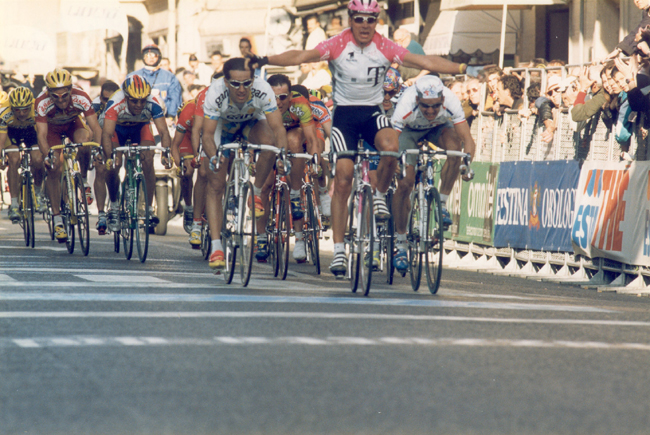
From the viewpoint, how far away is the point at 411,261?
33.4ft

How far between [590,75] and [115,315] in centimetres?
756

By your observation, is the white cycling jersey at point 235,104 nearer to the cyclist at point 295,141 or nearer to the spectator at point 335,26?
the cyclist at point 295,141

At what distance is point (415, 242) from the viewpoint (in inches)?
396

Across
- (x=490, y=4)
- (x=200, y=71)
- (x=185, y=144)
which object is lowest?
(x=185, y=144)

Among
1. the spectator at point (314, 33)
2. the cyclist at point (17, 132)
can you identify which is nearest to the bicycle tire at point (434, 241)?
the cyclist at point (17, 132)

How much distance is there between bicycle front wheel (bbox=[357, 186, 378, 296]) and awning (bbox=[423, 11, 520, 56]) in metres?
16.6

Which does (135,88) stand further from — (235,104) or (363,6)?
(363,6)

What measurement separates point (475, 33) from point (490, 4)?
110 inches

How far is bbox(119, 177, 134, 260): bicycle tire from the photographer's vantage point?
12.7m

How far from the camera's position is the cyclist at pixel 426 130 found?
33.4ft

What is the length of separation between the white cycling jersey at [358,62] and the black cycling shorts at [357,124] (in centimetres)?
7

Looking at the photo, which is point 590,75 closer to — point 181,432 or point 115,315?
point 115,315

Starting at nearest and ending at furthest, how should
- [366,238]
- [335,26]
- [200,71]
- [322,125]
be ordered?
[366,238] < [322,125] < [200,71] < [335,26]

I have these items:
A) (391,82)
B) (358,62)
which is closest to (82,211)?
(391,82)
